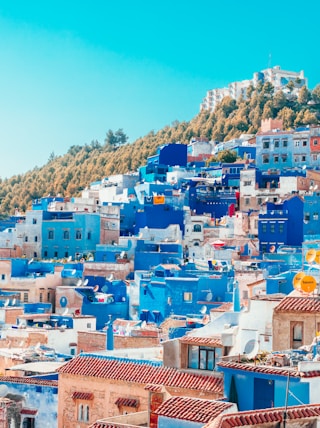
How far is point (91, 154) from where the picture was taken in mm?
113562

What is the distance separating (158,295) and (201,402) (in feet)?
95.1

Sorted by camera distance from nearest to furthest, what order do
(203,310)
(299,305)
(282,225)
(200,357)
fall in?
(299,305), (200,357), (203,310), (282,225)

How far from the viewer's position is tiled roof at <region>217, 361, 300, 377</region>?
498 inches

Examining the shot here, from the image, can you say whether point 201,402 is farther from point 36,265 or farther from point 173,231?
point 173,231

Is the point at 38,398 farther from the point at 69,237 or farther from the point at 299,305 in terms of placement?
the point at 69,237

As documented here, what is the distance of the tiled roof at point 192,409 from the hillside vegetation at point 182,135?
235 feet

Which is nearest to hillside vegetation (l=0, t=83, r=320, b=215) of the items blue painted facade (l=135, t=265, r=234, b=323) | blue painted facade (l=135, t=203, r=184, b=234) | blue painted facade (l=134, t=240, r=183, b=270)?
blue painted facade (l=135, t=203, r=184, b=234)

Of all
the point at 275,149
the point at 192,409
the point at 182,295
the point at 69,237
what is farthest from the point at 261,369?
the point at 275,149

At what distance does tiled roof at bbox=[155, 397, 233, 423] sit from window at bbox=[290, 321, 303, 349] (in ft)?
10.8

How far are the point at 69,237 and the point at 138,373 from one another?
1483 inches

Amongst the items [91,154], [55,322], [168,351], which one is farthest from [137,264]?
[91,154]

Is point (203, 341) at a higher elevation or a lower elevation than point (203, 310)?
higher

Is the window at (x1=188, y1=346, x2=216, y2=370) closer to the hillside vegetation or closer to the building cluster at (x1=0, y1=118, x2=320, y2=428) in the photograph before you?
the building cluster at (x1=0, y1=118, x2=320, y2=428)

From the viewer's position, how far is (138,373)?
56.2 feet
